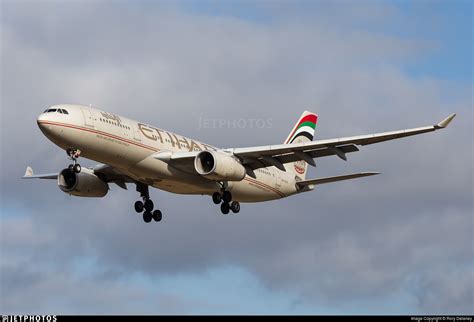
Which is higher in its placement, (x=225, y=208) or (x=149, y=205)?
(x=149, y=205)

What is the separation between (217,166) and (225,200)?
3.95 meters

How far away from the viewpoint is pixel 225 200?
5600 cm

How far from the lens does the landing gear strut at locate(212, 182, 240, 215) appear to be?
5594 centimetres

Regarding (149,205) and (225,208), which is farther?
(149,205)

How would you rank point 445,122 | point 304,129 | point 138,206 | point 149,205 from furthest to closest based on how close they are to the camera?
1. point 304,129
2. point 149,205
3. point 138,206
4. point 445,122

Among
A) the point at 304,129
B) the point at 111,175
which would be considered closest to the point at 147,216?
the point at 111,175

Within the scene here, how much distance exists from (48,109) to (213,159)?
8.72 meters

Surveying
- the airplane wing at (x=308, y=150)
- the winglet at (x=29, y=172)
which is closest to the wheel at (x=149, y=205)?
the airplane wing at (x=308, y=150)

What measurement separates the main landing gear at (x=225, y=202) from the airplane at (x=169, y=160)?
1 cm

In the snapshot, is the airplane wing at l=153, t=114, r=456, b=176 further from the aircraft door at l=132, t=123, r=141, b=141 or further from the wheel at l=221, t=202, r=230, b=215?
the wheel at l=221, t=202, r=230, b=215

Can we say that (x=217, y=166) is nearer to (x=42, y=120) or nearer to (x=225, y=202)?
(x=225, y=202)

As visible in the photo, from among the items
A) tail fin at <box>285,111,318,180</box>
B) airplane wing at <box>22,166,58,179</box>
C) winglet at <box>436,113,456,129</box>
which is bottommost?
winglet at <box>436,113,456,129</box>

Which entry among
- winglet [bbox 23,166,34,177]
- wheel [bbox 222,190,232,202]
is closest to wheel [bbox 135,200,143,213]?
wheel [bbox 222,190,232,202]

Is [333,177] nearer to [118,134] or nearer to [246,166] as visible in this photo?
[246,166]
